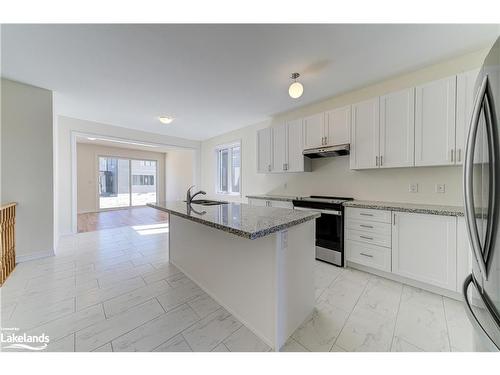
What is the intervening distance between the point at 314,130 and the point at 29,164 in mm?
4279

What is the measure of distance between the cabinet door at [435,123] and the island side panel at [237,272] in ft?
7.06

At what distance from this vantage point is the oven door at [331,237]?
8.46 ft

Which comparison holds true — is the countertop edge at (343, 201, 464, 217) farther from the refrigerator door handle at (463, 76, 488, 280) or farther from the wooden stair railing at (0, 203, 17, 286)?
the wooden stair railing at (0, 203, 17, 286)

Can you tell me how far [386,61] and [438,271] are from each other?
2.32m

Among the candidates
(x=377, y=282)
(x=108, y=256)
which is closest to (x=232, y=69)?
(x=377, y=282)

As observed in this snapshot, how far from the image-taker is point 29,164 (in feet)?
8.98

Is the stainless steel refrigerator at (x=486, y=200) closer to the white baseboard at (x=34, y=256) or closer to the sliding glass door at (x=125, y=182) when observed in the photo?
the white baseboard at (x=34, y=256)

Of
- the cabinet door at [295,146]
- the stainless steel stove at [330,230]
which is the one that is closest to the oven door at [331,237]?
the stainless steel stove at [330,230]

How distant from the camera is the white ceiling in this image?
1.71 metres

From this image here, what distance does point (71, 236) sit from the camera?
403 centimetres

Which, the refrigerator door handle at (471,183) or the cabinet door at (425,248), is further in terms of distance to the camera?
the cabinet door at (425,248)

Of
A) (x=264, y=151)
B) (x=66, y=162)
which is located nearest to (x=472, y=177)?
(x=264, y=151)

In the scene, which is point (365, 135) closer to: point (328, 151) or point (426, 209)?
point (328, 151)
